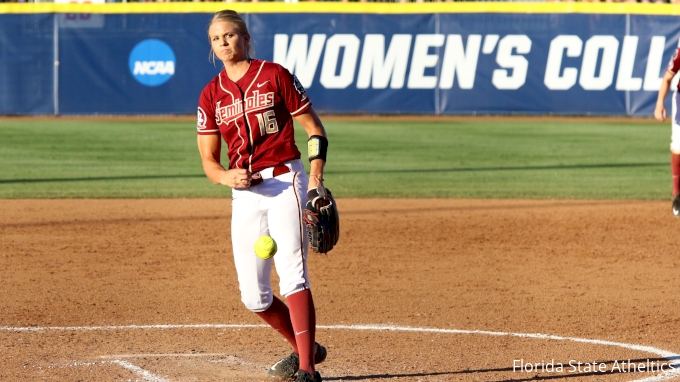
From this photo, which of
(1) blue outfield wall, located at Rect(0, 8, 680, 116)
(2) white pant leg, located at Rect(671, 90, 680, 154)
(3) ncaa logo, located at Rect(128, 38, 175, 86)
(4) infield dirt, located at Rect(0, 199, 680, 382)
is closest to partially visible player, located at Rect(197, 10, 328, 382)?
(4) infield dirt, located at Rect(0, 199, 680, 382)

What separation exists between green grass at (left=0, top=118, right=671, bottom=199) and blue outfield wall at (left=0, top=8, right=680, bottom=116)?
24.1 inches

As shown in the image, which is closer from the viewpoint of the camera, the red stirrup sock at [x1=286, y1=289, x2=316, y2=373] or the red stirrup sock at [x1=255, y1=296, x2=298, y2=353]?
the red stirrup sock at [x1=286, y1=289, x2=316, y2=373]

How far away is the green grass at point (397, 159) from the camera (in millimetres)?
12672

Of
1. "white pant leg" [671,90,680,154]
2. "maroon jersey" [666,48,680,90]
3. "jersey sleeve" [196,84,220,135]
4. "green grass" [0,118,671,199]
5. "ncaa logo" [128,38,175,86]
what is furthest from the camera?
"ncaa logo" [128,38,175,86]

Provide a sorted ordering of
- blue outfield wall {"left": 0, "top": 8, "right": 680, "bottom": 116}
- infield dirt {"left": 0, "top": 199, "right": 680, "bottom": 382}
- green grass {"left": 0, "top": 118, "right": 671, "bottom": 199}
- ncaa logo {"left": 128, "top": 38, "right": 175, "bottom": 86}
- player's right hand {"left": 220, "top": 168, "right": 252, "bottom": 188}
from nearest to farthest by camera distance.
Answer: player's right hand {"left": 220, "top": 168, "right": 252, "bottom": 188}, infield dirt {"left": 0, "top": 199, "right": 680, "bottom": 382}, green grass {"left": 0, "top": 118, "right": 671, "bottom": 199}, blue outfield wall {"left": 0, "top": 8, "right": 680, "bottom": 116}, ncaa logo {"left": 128, "top": 38, "right": 175, "bottom": 86}

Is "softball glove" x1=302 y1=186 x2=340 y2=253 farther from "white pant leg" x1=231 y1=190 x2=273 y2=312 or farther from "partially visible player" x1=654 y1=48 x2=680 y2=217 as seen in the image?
"partially visible player" x1=654 y1=48 x2=680 y2=217

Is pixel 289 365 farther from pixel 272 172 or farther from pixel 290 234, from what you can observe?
pixel 272 172

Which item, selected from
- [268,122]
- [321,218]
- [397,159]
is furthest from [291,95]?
[397,159]

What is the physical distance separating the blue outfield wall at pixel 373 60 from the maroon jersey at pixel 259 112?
16131mm

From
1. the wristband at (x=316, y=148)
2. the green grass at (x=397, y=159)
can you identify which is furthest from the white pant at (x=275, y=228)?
the green grass at (x=397, y=159)

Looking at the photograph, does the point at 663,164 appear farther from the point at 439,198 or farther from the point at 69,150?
the point at 69,150

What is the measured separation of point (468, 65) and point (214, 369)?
54.5ft

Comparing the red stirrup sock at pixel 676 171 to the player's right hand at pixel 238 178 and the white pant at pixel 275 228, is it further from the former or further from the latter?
the player's right hand at pixel 238 178

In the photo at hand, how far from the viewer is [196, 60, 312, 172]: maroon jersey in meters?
4.77
